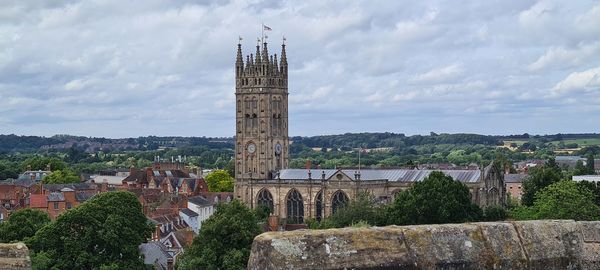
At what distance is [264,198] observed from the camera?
362ft

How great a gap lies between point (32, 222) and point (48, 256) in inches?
447

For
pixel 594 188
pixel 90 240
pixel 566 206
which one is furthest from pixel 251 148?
pixel 90 240

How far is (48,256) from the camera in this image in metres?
43.6

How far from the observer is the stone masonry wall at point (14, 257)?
9.80 m

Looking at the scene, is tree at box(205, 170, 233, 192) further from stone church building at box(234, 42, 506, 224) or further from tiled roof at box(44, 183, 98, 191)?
stone church building at box(234, 42, 506, 224)

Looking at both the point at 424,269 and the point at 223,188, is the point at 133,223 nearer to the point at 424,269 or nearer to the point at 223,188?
the point at 424,269

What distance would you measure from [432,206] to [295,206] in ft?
137

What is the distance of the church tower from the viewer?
11556 centimetres

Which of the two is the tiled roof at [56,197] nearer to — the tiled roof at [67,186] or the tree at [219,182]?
the tiled roof at [67,186]

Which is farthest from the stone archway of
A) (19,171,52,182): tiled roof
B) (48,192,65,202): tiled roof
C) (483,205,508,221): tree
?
(19,171,52,182): tiled roof

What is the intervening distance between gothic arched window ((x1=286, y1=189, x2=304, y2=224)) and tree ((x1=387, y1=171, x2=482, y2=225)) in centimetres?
3712

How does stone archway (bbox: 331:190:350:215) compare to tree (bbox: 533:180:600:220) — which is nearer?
tree (bbox: 533:180:600:220)

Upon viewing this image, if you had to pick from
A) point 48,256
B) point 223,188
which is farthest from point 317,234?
point 223,188

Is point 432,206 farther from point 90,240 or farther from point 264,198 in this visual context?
point 264,198
